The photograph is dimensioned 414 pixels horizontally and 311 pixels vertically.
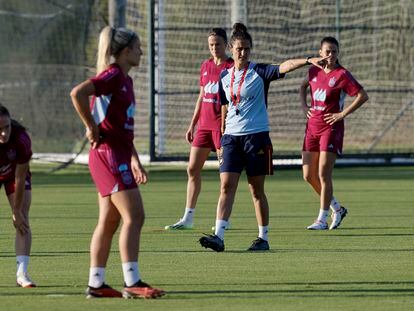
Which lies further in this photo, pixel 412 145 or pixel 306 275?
pixel 412 145

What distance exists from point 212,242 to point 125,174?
3.13 metres

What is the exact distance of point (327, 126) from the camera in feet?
50.9

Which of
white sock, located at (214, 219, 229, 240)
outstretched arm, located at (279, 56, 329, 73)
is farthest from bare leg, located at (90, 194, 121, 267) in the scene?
white sock, located at (214, 219, 229, 240)

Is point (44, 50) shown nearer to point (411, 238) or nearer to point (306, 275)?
point (411, 238)

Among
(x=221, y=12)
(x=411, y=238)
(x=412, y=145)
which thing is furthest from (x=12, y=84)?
(x=411, y=238)

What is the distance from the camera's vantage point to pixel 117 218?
9562mm

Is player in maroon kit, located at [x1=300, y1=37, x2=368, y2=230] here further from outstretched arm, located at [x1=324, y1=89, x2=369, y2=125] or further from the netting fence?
the netting fence

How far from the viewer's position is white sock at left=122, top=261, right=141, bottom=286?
30.8 feet

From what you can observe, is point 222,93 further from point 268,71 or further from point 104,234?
point 104,234

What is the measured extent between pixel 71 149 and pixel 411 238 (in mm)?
16021

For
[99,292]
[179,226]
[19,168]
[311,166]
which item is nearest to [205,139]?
[179,226]

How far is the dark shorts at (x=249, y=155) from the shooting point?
12.7 metres

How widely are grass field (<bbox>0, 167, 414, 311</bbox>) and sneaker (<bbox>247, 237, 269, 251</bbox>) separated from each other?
142 millimetres

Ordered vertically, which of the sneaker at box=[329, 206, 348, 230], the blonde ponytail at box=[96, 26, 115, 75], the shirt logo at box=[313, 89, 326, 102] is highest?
the blonde ponytail at box=[96, 26, 115, 75]
